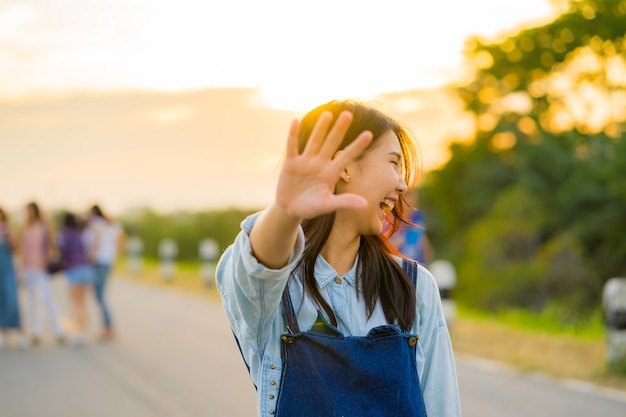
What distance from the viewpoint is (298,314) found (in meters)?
2.38

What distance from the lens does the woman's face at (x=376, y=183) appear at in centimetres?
242

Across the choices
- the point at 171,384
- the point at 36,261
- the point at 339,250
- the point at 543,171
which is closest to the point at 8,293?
the point at 36,261

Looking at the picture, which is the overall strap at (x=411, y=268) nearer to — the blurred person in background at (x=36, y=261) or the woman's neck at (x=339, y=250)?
the woman's neck at (x=339, y=250)

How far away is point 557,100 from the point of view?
3672cm

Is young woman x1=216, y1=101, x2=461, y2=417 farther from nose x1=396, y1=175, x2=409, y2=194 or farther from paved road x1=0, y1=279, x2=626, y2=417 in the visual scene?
paved road x1=0, y1=279, x2=626, y2=417

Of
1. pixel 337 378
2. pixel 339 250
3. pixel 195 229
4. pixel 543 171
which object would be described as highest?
pixel 339 250

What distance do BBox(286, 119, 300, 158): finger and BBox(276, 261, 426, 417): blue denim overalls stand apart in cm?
57

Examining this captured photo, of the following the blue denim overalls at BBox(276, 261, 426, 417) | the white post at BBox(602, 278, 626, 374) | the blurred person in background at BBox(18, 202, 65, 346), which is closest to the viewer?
the blue denim overalls at BBox(276, 261, 426, 417)

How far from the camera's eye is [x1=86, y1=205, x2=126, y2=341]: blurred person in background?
1234 centimetres

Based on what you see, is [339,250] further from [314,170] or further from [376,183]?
[314,170]

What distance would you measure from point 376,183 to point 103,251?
10.5 metres

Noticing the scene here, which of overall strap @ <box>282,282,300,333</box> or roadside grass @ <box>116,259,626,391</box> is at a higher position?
overall strap @ <box>282,282,300,333</box>

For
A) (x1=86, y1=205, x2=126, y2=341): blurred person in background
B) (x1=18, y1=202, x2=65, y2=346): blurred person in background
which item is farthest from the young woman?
(x1=18, y1=202, x2=65, y2=346): blurred person in background

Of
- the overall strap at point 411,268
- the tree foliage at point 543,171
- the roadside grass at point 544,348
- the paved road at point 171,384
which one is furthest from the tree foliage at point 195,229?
the overall strap at point 411,268
